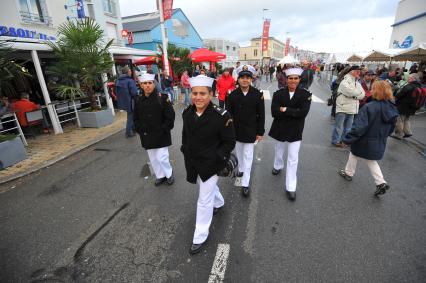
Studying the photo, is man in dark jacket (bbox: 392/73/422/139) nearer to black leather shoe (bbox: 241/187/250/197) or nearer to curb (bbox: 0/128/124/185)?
black leather shoe (bbox: 241/187/250/197)

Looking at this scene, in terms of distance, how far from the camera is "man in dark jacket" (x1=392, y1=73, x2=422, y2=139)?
263 inches

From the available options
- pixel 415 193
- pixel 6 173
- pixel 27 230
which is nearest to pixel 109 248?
pixel 27 230

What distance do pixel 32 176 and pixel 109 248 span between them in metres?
3.40

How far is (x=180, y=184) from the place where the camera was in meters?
4.32

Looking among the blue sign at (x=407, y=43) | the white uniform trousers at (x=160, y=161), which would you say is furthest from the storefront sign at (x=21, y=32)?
the blue sign at (x=407, y=43)

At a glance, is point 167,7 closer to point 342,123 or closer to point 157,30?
point 342,123

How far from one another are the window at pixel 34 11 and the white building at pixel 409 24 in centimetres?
3051

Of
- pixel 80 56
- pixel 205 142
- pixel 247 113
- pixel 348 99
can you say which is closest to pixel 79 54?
pixel 80 56

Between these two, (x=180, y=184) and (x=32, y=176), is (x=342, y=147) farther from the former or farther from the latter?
(x=32, y=176)

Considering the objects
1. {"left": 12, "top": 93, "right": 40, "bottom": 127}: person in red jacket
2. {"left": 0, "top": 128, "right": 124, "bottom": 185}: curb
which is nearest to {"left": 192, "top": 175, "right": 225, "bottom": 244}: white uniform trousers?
{"left": 0, "top": 128, "right": 124, "bottom": 185}: curb

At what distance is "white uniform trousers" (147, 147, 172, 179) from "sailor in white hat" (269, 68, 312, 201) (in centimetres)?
207

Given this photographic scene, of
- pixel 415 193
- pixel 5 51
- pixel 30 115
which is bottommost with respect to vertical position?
pixel 415 193

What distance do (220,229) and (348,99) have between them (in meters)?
4.64

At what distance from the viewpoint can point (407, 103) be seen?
21.9ft
